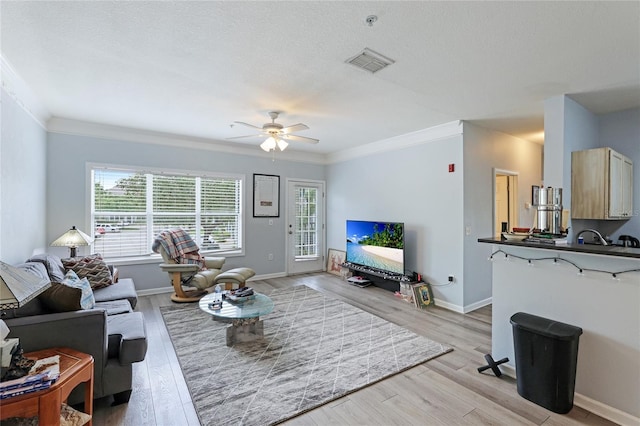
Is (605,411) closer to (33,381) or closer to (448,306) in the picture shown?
(448,306)

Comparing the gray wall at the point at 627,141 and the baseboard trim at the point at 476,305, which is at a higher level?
the gray wall at the point at 627,141

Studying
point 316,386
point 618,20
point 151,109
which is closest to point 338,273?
point 316,386

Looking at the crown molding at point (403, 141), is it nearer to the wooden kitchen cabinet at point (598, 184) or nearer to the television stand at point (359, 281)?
the wooden kitchen cabinet at point (598, 184)

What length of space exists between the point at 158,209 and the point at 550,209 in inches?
206

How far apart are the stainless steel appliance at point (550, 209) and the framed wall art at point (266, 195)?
4.38 m

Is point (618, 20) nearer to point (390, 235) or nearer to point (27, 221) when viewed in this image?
point (390, 235)

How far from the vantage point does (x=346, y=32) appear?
2.00 meters

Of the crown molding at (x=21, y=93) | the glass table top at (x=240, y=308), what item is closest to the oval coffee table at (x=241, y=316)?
the glass table top at (x=240, y=308)

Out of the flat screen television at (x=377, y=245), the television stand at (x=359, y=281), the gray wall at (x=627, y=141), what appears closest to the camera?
the gray wall at (x=627, y=141)

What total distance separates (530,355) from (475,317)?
1.86 m

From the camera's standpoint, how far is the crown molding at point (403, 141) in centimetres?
416

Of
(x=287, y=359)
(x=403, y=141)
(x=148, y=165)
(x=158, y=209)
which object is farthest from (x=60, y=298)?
(x=403, y=141)

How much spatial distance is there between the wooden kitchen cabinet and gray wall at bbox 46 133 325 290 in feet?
14.6

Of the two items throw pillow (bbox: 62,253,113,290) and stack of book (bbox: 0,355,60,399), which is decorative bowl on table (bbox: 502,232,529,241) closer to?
stack of book (bbox: 0,355,60,399)
